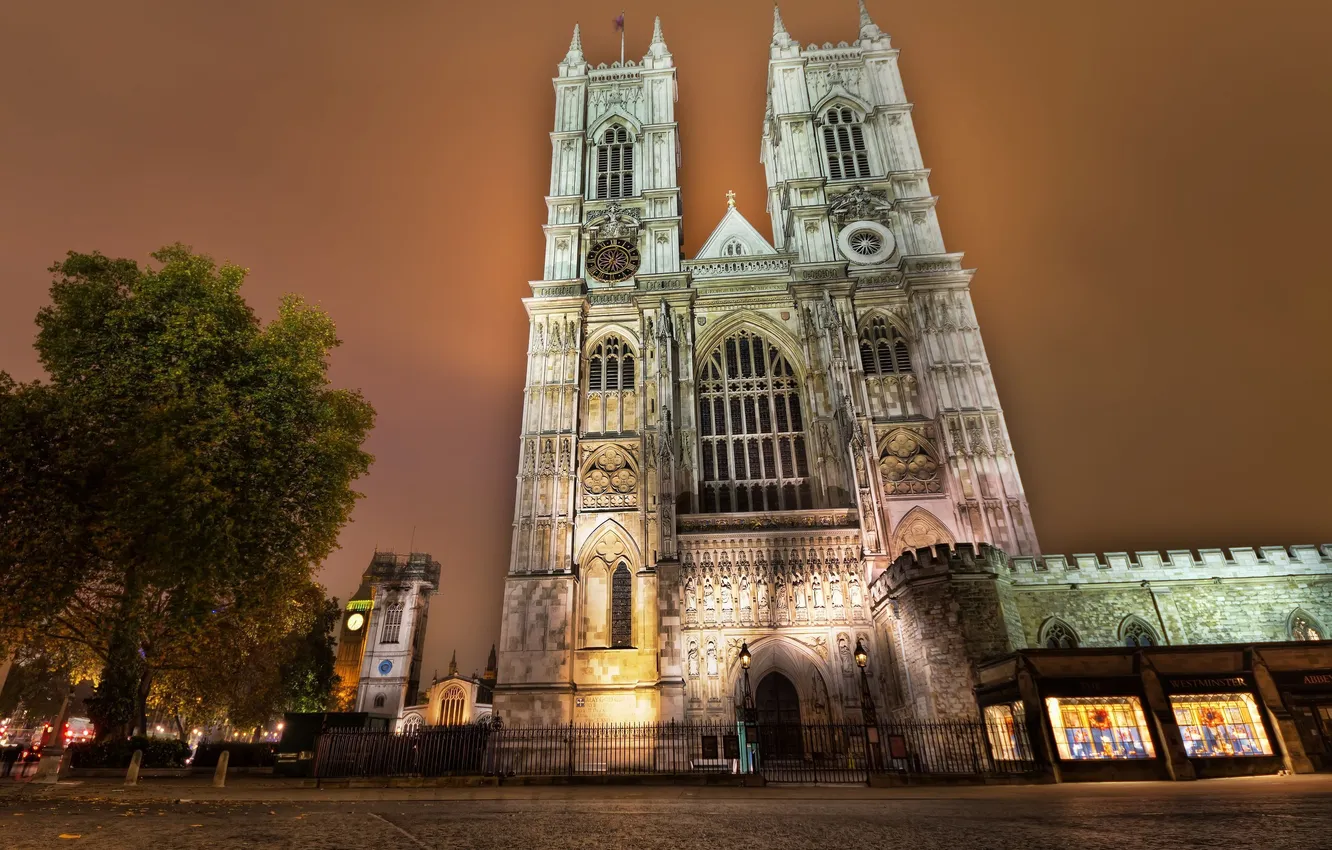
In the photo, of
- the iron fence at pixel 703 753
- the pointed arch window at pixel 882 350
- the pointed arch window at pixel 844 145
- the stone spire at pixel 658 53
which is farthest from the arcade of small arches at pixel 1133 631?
the stone spire at pixel 658 53

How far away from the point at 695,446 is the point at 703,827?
20.7 m

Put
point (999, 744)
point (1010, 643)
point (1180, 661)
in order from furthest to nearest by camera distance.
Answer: point (1010, 643)
point (999, 744)
point (1180, 661)

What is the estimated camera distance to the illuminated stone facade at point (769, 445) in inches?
866

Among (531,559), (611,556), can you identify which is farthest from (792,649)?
(531,559)

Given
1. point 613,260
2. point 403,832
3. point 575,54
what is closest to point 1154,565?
point 403,832

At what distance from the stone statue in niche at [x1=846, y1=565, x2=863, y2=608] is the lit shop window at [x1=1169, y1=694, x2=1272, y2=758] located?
10.2 meters

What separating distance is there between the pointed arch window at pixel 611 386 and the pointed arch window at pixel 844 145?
568 inches

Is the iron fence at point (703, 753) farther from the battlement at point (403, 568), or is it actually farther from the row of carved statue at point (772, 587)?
the battlement at point (403, 568)

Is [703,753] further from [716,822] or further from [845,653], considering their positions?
[716,822]

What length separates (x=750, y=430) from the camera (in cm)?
2802

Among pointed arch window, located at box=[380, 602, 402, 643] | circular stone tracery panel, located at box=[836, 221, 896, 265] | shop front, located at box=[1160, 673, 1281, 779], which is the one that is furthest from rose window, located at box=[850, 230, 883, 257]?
pointed arch window, located at box=[380, 602, 402, 643]

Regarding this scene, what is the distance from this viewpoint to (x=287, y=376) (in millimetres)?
17031

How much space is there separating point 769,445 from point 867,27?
26.3m

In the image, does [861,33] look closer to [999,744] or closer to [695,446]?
[695,446]
